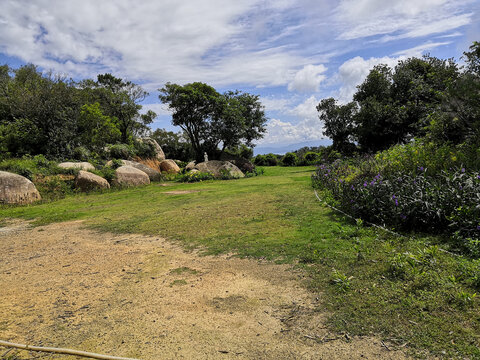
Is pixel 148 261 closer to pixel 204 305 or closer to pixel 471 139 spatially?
pixel 204 305

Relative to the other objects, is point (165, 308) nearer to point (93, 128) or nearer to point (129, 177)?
point (129, 177)

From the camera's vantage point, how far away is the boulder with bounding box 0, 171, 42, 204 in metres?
9.82

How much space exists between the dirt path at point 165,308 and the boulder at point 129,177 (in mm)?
9860

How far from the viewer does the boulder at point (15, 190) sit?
9820mm

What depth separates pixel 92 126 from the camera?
17.9m

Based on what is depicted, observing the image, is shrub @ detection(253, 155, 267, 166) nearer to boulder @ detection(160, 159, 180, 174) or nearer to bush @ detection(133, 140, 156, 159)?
boulder @ detection(160, 159, 180, 174)

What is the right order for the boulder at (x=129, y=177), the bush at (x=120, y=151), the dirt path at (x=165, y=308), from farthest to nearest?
the bush at (x=120, y=151), the boulder at (x=129, y=177), the dirt path at (x=165, y=308)

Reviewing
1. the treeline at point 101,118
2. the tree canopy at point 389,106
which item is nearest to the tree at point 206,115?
the treeline at point 101,118

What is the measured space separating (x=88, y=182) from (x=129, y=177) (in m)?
2.26

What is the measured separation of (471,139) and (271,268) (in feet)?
18.2

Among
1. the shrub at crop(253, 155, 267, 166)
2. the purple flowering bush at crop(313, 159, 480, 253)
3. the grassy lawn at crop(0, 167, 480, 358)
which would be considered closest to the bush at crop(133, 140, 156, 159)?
the shrub at crop(253, 155, 267, 166)

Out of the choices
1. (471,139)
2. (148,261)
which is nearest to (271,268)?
(148,261)

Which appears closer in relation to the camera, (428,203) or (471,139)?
(428,203)

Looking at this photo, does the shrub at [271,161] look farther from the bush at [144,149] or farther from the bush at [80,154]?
the bush at [80,154]
